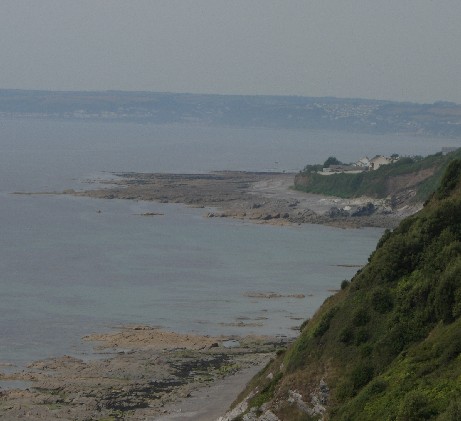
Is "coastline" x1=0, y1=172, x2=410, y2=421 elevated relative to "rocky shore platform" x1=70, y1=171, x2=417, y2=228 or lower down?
lower down

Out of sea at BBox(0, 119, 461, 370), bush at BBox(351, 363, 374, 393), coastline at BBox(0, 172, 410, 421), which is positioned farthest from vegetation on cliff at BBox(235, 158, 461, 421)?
sea at BBox(0, 119, 461, 370)

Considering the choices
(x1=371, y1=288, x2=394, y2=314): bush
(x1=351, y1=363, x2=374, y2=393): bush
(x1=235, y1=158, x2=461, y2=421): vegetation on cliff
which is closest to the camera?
(x1=235, y1=158, x2=461, y2=421): vegetation on cliff

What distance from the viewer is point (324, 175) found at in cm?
9331

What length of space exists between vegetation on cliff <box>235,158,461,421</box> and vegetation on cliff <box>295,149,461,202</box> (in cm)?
5362

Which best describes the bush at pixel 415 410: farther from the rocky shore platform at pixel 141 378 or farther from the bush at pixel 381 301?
the rocky shore platform at pixel 141 378

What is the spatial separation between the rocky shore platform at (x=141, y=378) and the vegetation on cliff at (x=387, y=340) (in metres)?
4.74

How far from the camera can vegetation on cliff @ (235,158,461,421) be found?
17.8m

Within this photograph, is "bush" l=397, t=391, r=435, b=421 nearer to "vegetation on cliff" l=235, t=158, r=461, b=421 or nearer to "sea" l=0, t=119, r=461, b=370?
"vegetation on cliff" l=235, t=158, r=461, b=421

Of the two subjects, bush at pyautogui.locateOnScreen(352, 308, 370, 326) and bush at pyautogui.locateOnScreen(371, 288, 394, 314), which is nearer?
bush at pyautogui.locateOnScreen(352, 308, 370, 326)

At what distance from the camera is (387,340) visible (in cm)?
2053

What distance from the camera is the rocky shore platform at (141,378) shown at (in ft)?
91.8

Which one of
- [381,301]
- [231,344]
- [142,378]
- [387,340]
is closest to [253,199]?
[231,344]

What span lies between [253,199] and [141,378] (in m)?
53.2

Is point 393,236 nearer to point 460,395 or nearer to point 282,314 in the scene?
point 460,395
